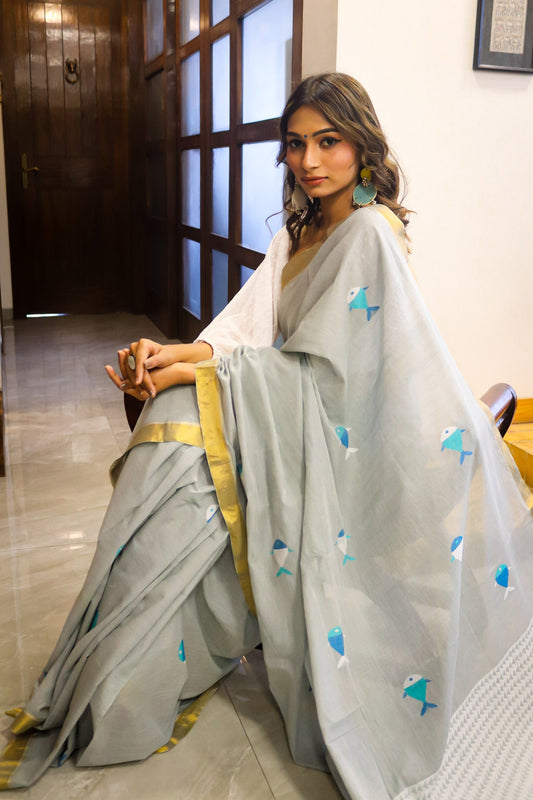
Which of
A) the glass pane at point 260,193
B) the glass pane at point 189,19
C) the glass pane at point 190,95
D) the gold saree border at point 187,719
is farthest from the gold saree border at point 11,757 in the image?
the glass pane at point 189,19

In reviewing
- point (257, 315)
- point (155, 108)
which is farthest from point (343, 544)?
point (155, 108)

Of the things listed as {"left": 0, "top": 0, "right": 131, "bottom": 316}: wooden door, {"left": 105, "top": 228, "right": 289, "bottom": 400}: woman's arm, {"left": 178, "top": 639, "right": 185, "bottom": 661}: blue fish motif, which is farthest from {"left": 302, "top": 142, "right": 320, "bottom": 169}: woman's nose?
{"left": 0, "top": 0, "right": 131, "bottom": 316}: wooden door

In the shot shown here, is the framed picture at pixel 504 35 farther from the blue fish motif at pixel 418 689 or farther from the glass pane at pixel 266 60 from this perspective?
the blue fish motif at pixel 418 689

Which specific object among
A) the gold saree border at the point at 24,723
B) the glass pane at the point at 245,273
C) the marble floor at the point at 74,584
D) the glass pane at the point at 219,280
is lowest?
the marble floor at the point at 74,584

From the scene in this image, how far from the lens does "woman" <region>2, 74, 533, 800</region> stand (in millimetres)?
1418

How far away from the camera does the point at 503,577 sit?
5.37 ft

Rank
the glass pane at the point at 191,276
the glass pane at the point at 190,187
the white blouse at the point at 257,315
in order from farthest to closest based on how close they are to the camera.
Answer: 1. the glass pane at the point at 191,276
2. the glass pane at the point at 190,187
3. the white blouse at the point at 257,315

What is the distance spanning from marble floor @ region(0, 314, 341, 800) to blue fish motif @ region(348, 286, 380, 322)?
83 centimetres

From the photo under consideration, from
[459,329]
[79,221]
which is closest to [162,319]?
[79,221]

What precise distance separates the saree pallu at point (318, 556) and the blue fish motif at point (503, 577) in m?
0.08

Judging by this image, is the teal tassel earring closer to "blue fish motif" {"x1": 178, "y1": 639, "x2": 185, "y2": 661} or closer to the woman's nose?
the woman's nose

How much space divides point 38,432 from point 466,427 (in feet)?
7.56

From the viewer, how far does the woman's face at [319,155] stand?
1.63 meters

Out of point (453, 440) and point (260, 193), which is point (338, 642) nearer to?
point (453, 440)
